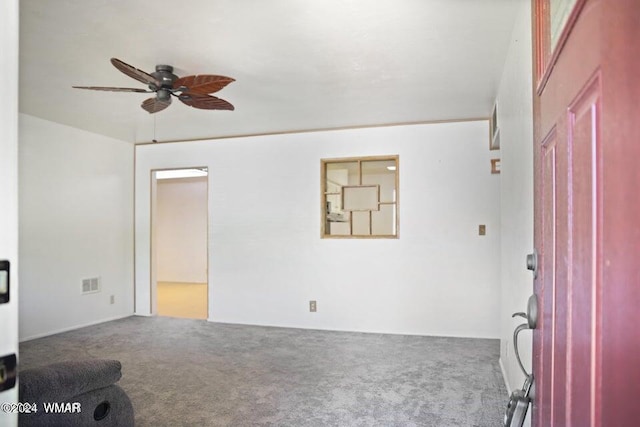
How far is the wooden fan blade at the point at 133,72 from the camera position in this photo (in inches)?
90.5

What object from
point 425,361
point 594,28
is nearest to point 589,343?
point 594,28

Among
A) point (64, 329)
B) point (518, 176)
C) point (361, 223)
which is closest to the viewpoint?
point (518, 176)

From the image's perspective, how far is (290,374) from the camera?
3.28m

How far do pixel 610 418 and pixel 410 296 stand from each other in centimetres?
419

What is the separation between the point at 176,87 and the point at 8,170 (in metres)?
2.20

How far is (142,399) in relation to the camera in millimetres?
2799

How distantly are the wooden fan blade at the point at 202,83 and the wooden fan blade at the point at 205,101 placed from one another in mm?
112

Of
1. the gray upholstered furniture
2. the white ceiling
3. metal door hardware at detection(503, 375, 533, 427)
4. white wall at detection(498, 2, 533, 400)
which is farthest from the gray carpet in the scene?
the white ceiling

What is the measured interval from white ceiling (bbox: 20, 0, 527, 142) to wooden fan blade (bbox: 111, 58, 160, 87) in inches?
8.7

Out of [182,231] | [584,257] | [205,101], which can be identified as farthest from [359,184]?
[182,231]

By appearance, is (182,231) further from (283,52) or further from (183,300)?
(283,52)

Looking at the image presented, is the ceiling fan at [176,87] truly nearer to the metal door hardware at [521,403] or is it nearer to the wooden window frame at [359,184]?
the wooden window frame at [359,184]

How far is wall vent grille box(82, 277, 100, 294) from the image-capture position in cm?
493

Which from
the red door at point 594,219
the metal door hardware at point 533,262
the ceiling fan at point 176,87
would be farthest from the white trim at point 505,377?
the ceiling fan at point 176,87
